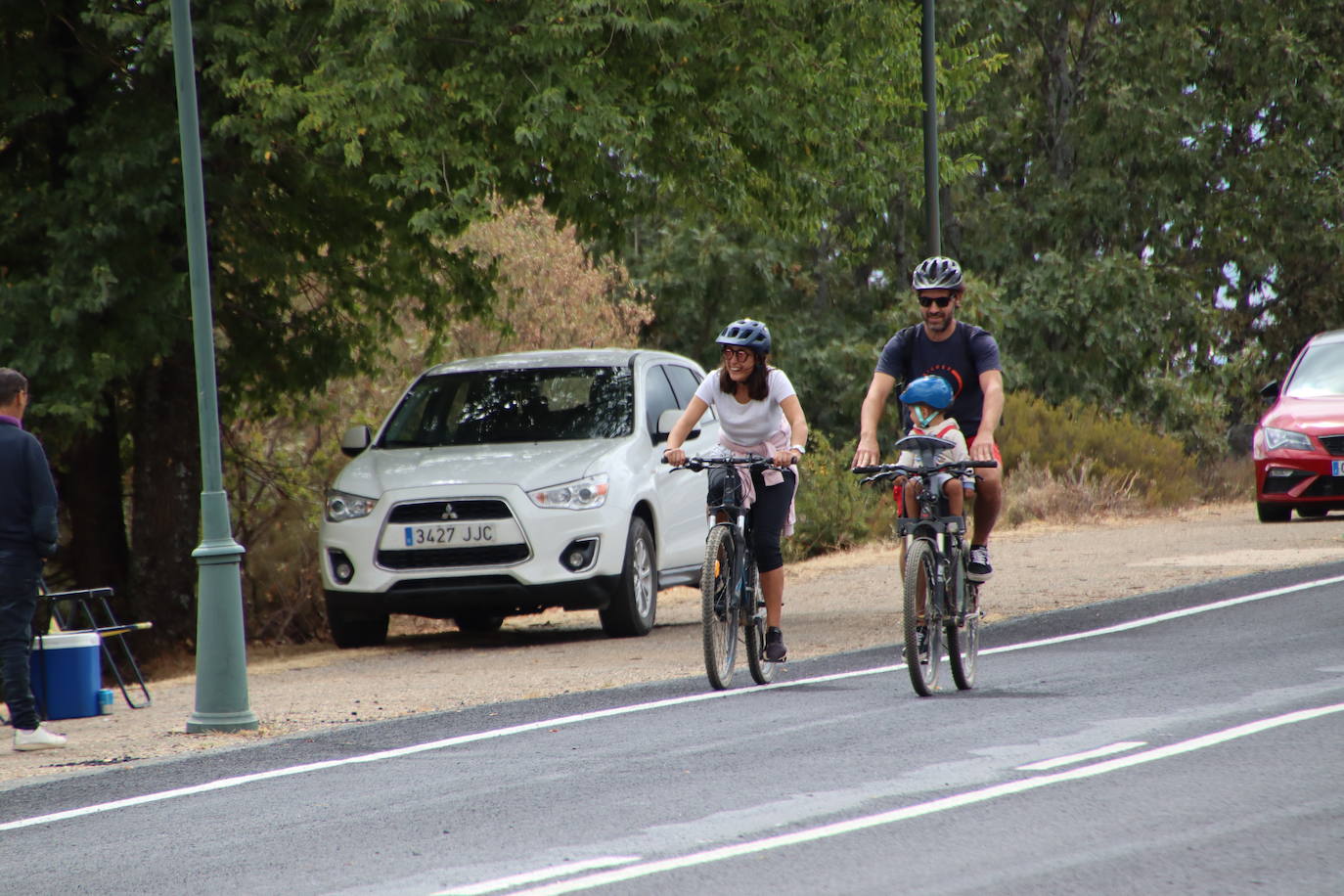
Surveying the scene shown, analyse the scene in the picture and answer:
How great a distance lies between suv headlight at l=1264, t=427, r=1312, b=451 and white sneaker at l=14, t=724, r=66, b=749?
13079 mm

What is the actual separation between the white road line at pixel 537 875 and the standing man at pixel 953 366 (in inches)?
144

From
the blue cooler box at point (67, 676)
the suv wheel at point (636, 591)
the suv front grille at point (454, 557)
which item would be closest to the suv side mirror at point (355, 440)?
the suv front grille at point (454, 557)

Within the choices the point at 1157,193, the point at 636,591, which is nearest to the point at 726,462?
the point at 636,591

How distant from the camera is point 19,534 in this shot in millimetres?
9406

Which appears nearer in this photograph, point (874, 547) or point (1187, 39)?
point (874, 547)

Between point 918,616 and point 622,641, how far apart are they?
16.0ft

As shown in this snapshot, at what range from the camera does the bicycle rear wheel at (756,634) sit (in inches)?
390

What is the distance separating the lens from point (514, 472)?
42.8ft

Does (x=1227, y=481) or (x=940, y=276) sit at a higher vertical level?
(x=940, y=276)

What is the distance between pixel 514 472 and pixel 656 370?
2.08 metres

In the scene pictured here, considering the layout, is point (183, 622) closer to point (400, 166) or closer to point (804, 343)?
point (400, 166)

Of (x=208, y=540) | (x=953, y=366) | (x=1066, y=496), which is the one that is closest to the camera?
(x=953, y=366)

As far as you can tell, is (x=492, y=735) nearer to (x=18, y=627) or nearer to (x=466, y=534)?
(x=18, y=627)

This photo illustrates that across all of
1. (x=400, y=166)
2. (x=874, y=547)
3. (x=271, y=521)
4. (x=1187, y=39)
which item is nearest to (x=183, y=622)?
(x=271, y=521)
